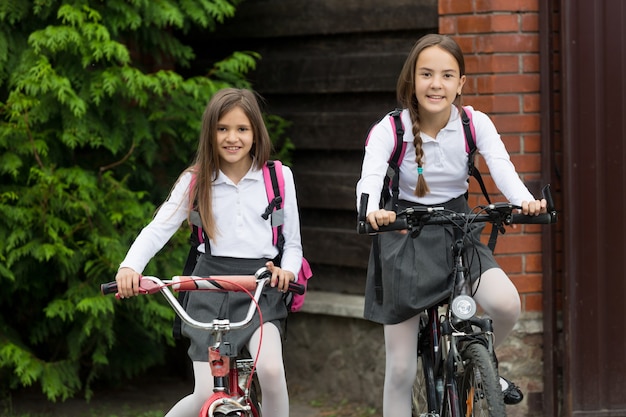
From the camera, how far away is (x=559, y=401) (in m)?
6.51

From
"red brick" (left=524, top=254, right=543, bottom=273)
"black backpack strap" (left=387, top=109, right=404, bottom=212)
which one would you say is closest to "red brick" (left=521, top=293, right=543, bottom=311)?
"red brick" (left=524, top=254, right=543, bottom=273)

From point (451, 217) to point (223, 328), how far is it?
102cm

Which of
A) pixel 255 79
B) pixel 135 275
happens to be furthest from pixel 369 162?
pixel 255 79

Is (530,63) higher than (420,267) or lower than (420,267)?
higher

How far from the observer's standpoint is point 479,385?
14.3 ft

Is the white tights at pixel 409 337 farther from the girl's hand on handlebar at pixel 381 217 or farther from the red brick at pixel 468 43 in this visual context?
the red brick at pixel 468 43

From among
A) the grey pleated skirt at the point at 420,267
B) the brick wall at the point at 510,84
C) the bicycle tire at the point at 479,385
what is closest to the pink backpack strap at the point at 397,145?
the grey pleated skirt at the point at 420,267

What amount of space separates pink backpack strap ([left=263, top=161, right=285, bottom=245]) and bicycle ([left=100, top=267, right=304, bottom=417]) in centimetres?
36

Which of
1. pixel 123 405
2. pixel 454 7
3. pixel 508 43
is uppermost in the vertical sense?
pixel 454 7

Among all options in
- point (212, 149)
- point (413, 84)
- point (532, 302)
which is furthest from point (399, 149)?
point (532, 302)

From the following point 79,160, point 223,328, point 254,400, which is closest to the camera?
point 223,328

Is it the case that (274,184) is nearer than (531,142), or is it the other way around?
(274,184)

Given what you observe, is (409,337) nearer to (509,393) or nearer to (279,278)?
(509,393)

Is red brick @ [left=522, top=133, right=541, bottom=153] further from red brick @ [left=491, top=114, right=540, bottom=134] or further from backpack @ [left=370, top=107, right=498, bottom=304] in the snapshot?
backpack @ [left=370, top=107, right=498, bottom=304]
